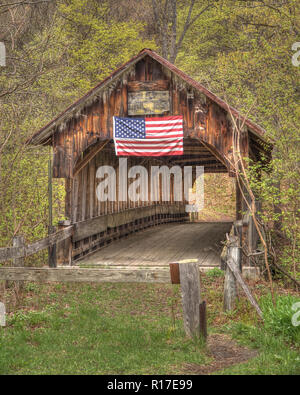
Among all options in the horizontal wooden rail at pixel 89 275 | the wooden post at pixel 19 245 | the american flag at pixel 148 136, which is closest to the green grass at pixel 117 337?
the wooden post at pixel 19 245

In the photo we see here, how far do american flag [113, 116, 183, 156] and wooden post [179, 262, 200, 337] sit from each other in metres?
6.01

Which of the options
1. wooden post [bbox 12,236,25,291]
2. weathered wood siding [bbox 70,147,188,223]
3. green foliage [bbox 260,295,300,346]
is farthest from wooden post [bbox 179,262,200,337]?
weathered wood siding [bbox 70,147,188,223]

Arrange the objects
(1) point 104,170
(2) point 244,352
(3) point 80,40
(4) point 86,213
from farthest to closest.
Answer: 1. (3) point 80,40
2. (1) point 104,170
3. (4) point 86,213
4. (2) point 244,352

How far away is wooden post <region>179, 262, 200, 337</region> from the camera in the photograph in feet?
20.6

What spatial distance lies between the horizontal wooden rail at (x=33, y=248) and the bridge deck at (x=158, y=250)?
0.96 m

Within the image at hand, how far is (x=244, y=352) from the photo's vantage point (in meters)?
6.18

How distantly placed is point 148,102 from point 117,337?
7102mm

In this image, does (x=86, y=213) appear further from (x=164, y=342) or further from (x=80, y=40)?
(x=80, y=40)

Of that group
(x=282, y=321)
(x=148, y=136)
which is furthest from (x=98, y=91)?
(x=282, y=321)

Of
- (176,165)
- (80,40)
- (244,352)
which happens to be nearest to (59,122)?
(244,352)

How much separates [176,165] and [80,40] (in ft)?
33.1

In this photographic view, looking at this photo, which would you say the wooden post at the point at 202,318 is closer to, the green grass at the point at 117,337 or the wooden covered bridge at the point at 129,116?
the green grass at the point at 117,337

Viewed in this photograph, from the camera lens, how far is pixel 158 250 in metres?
14.2
